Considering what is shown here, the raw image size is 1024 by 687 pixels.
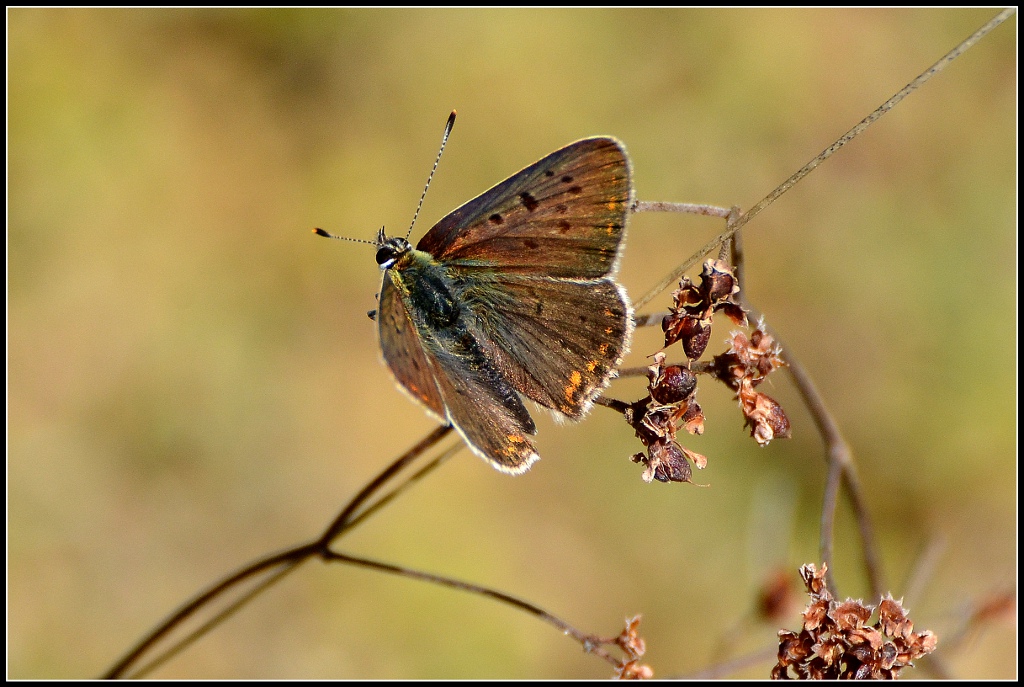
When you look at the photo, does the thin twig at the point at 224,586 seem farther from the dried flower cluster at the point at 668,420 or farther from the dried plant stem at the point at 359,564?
the dried flower cluster at the point at 668,420

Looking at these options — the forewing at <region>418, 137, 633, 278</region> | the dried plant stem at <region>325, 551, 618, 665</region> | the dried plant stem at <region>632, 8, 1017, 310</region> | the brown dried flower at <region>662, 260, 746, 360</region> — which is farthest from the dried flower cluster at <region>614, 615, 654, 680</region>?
the forewing at <region>418, 137, 633, 278</region>

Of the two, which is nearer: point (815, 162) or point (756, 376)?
point (815, 162)

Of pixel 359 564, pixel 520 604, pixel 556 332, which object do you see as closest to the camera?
pixel 520 604

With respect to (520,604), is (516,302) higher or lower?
higher

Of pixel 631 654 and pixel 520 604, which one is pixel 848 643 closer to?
pixel 631 654

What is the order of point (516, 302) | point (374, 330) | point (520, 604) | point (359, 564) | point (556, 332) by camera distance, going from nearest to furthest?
point (520, 604) < point (359, 564) < point (556, 332) < point (516, 302) < point (374, 330)

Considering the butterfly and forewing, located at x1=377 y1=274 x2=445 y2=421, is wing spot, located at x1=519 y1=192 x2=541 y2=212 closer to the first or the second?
the butterfly

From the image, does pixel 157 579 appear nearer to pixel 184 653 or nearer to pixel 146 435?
pixel 184 653

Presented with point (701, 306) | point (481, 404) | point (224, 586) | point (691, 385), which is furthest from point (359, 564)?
point (701, 306)
